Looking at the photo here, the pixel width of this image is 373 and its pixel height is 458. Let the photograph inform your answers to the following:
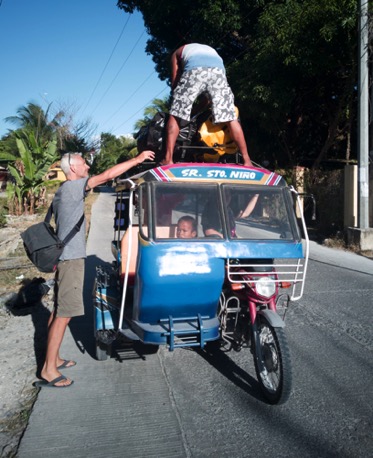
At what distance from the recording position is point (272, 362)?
3.83 meters

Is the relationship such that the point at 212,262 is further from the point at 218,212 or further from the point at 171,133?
the point at 171,133

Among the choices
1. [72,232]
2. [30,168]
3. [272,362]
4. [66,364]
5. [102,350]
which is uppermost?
[30,168]

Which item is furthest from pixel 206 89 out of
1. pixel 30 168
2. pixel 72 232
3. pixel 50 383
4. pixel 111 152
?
pixel 111 152

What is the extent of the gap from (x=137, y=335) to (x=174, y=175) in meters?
1.48

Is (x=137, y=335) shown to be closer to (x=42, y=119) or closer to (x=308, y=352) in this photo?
(x=308, y=352)

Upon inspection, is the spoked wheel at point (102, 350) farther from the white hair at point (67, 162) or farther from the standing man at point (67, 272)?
the white hair at point (67, 162)

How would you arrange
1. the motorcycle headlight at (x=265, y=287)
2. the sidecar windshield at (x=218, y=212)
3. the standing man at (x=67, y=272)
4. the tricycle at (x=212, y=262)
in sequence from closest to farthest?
1. the tricycle at (x=212, y=262)
2. the motorcycle headlight at (x=265, y=287)
3. the sidecar windshield at (x=218, y=212)
4. the standing man at (x=67, y=272)

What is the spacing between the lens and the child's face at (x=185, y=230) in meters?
4.23

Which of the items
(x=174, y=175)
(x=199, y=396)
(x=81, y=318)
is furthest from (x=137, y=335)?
(x=81, y=318)

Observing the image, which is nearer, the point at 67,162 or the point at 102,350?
the point at 67,162

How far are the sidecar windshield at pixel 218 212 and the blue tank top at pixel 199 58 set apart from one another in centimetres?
170

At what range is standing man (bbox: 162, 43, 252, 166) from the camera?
5035 millimetres

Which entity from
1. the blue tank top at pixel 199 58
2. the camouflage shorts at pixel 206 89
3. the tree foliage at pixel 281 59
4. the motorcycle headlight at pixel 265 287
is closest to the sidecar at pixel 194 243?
the motorcycle headlight at pixel 265 287

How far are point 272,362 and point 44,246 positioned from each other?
7.46 feet
